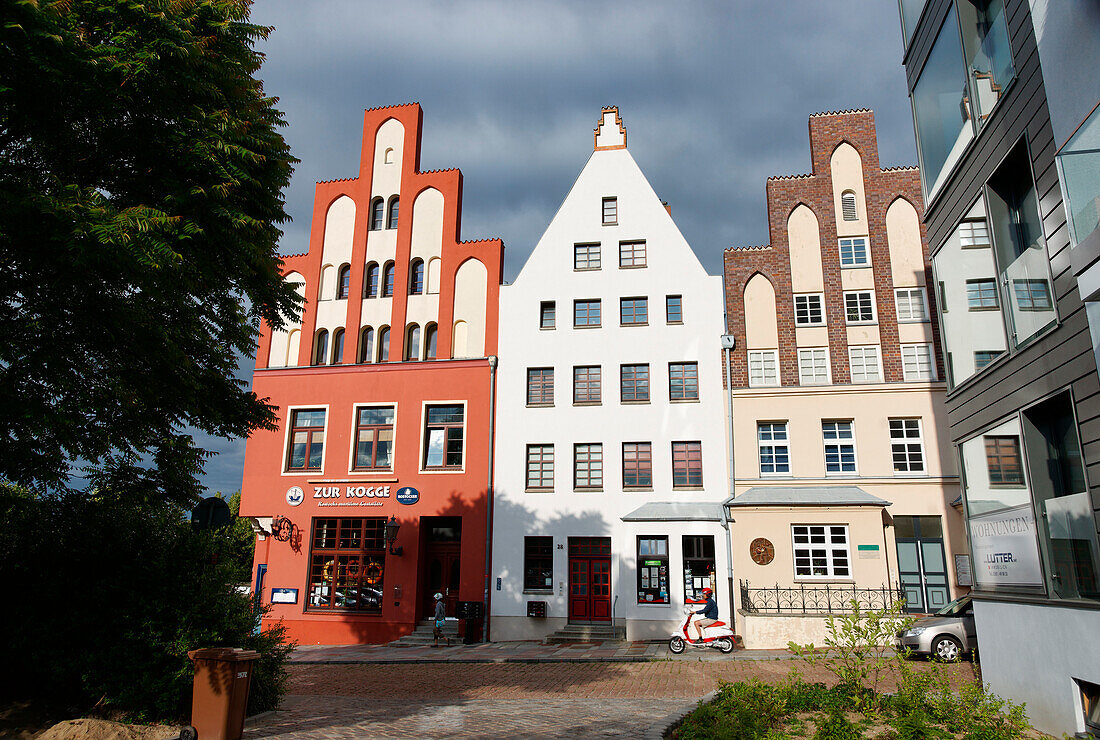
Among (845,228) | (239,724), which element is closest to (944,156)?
(845,228)

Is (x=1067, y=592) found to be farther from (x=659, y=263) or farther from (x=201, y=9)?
(x=659, y=263)

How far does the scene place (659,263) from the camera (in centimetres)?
2862

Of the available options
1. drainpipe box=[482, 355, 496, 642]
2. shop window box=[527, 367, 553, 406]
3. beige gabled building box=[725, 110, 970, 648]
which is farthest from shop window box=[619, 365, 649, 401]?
drainpipe box=[482, 355, 496, 642]

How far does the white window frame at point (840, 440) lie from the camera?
25312 millimetres

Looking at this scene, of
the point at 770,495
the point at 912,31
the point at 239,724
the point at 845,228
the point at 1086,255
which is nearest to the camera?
the point at 1086,255

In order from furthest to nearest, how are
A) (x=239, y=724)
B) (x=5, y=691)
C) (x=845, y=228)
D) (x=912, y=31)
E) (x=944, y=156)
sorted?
(x=845, y=228) → (x=912, y=31) → (x=944, y=156) → (x=5, y=691) → (x=239, y=724)

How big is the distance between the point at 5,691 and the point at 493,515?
17.2 meters

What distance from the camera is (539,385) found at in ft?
93.5

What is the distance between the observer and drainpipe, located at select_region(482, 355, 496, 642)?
26.7m

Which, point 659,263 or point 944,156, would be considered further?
point 659,263

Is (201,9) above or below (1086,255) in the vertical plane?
above

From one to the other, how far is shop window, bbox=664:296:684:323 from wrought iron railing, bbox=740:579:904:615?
10175 millimetres

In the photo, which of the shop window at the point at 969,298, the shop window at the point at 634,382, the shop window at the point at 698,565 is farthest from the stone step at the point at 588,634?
the shop window at the point at 969,298

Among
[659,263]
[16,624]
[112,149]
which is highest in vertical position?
[659,263]
